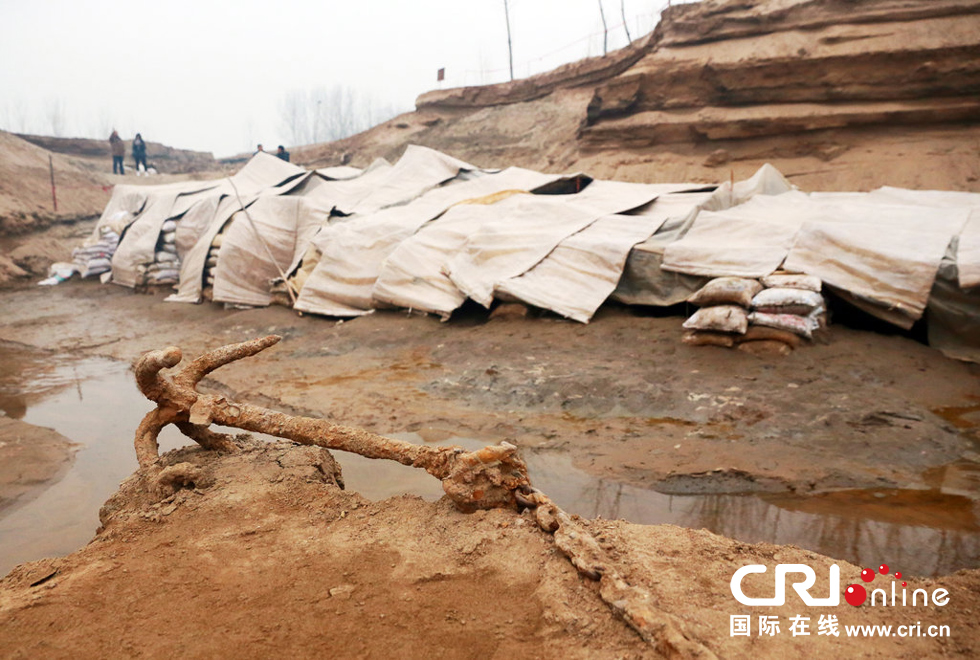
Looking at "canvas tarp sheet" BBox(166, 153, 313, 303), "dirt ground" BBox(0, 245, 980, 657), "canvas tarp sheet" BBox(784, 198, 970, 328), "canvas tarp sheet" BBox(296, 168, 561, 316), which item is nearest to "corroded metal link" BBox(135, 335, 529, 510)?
"dirt ground" BBox(0, 245, 980, 657)

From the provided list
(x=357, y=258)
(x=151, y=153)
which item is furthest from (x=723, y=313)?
(x=151, y=153)

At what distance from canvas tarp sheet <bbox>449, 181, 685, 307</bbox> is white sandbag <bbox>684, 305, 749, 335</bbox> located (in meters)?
2.02

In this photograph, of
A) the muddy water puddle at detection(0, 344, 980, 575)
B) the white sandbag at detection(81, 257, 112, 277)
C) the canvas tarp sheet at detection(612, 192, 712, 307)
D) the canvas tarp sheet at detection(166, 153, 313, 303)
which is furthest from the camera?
the white sandbag at detection(81, 257, 112, 277)

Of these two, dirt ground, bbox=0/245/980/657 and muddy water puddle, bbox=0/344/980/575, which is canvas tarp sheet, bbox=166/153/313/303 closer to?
dirt ground, bbox=0/245/980/657


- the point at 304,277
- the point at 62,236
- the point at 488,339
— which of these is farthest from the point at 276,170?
the point at 488,339

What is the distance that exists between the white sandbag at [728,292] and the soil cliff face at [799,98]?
6837 millimetres

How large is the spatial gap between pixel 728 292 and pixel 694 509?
111 inches

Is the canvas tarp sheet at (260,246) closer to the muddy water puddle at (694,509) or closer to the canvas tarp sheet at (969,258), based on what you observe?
the muddy water puddle at (694,509)

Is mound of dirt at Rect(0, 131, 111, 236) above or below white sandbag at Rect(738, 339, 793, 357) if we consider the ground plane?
above

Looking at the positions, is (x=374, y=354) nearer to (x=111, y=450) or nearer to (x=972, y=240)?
(x=111, y=450)

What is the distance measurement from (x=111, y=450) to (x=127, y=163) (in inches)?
896

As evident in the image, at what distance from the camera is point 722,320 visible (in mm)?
5375

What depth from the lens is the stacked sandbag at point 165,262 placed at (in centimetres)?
1076

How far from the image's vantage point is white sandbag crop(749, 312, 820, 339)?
5.16m
